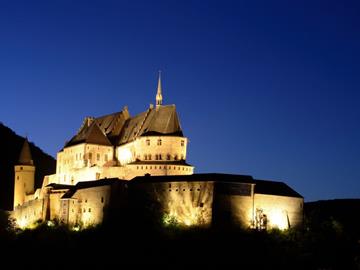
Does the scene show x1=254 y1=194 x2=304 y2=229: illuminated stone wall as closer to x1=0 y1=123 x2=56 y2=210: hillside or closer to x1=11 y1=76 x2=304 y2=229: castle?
x1=11 y1=76 x2=304 y2=229: castle

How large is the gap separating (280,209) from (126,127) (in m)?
27.0

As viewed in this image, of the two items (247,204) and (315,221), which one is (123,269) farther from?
(315,221)

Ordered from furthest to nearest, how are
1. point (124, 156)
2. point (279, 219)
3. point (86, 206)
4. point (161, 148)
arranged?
point (124, 156) → point (161, 148) → point (86, 206) → point (279, 219)

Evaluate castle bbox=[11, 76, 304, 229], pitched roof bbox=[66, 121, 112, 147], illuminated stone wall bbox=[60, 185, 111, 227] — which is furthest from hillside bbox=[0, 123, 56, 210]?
illuminated stone wall bbox=[60, 185, 111, 227]

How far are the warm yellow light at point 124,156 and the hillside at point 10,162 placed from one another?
2548cm

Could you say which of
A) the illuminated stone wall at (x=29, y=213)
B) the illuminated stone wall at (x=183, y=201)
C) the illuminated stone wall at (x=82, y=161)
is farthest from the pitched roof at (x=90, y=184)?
the illuminated stone wall at (x=82, y=161)

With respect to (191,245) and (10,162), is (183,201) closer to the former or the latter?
(191,245)

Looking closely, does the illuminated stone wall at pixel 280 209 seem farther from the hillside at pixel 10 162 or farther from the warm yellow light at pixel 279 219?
the hillside at pixel 10 162

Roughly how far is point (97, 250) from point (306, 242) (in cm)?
1796

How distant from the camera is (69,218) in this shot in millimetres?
86625

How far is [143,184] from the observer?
8312 centimetres

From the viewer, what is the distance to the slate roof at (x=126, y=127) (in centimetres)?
9694

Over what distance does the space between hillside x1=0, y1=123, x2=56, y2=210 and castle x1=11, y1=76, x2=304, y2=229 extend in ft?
71.9

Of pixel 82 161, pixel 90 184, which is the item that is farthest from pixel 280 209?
pixel 82 161
